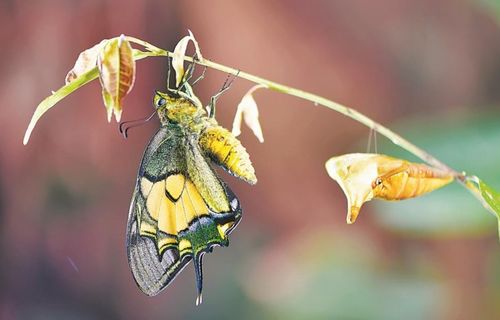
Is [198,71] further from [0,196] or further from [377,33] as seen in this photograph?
[0,196]

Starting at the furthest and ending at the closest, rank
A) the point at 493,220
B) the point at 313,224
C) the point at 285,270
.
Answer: the point at 313,224
the point at 285,270
the point at 493,220

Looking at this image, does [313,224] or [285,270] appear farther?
[313,224]

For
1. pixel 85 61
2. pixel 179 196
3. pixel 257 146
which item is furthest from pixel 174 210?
pixel 257 146

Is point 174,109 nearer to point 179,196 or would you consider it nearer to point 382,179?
point 179,196

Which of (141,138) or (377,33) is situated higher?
(377,33)

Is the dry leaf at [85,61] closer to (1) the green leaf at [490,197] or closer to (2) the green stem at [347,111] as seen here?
(2) the green stem at [347,111]

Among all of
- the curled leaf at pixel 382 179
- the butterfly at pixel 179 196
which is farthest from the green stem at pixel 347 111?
the butterfly at pixel 179 196

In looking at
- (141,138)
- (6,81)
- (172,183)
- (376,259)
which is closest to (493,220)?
(172,183)
